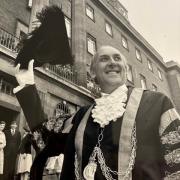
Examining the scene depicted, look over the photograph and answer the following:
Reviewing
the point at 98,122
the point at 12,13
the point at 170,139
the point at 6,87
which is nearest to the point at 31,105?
the point at 98,122

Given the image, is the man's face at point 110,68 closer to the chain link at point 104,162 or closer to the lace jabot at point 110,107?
the lace jabot at point 110,107

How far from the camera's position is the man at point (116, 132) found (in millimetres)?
1895

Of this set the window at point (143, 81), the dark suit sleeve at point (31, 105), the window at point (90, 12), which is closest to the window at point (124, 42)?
the window at point (143, 81)

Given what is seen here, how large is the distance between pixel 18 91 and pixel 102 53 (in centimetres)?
83

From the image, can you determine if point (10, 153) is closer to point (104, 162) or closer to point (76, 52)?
point (104, 162)

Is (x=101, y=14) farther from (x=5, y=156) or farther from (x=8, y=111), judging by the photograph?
(x=5, y=156)

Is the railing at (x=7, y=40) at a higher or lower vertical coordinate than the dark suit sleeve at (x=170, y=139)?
higher

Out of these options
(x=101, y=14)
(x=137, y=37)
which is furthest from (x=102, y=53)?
(x=137, y=37)

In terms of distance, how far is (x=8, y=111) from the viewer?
11.4m

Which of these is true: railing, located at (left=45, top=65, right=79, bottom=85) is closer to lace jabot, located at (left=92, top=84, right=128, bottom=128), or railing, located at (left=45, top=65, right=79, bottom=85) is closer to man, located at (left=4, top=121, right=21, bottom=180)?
man, located at (left=4, top=121, right=21, bottom=180)

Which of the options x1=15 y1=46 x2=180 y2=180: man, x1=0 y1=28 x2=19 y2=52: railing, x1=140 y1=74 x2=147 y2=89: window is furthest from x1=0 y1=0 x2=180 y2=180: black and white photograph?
x1=140 y1=74 x2=147 y2=89: window

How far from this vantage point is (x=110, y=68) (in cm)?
252

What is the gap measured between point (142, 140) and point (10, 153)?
7.89 meters

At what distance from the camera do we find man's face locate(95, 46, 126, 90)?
2.49m
